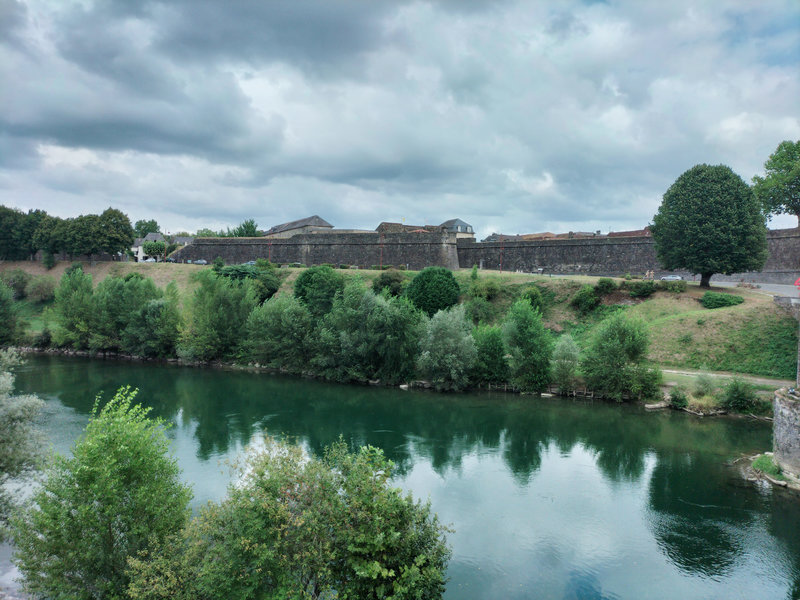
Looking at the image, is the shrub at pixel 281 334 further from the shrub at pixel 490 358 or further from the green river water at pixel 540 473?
the shrub at pixel 490 358

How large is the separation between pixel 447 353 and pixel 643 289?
15400mm

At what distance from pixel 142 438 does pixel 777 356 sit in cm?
2882

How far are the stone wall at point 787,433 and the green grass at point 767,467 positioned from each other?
0.24 metres

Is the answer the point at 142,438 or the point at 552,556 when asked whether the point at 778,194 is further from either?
the point at 142,438

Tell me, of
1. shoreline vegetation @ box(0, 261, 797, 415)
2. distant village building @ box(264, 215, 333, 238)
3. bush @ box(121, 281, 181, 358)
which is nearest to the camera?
shoreline vegetation @ box(0, 261, 797, 415)

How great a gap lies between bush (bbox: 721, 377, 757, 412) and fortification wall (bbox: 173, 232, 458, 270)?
26506 mm

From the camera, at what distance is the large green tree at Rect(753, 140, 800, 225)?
3888 centimetres

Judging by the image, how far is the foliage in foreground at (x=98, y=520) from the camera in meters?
8.52

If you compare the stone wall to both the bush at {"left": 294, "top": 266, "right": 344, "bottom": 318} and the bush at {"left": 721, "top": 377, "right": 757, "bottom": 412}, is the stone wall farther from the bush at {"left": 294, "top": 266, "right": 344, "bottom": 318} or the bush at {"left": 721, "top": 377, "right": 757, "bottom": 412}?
the bush at {"left": 294, "top": 266, "right": 344, "bottom": 318}

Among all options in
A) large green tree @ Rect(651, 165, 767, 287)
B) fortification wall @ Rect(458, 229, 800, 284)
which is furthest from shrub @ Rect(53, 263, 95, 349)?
large green tree @ Rect(651, 165, 767, 287)

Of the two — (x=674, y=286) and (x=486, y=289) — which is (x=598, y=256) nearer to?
(x=674, y=286)

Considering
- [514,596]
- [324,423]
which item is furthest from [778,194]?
[514,596]

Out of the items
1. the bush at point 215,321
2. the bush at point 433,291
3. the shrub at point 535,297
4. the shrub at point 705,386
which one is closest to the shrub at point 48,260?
the bush at point 215,321

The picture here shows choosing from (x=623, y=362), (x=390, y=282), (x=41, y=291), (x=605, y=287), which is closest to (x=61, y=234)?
(x=41, y=291)
